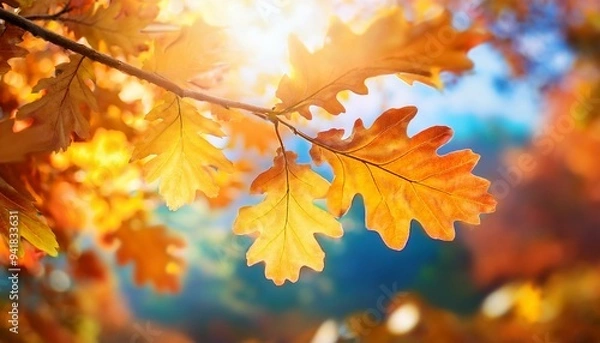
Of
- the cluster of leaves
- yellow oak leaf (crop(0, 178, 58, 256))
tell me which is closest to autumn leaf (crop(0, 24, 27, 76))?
the cluster of leaves

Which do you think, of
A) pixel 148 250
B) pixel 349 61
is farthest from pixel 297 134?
pixel 148 250

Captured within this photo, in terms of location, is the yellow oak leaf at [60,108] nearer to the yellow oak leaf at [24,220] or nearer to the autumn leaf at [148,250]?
the yellow oak leaf at [24,220]

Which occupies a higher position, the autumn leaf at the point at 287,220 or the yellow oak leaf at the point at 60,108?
the yellow oak leaf at the point at 60,108

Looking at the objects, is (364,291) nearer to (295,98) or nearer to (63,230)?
(63,230)

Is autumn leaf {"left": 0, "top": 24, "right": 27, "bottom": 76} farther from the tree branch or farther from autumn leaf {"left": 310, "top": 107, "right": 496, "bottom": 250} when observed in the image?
autumn leaf {"left": 310, "top": 107, "right": 496, "bottom": 250}

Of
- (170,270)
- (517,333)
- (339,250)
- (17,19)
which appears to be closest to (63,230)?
(170,270)

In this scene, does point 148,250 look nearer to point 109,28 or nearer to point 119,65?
point 109,28

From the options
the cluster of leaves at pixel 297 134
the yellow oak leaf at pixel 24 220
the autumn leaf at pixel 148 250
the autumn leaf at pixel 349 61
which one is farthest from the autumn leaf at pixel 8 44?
the autumn leaf at pixel 148 250
